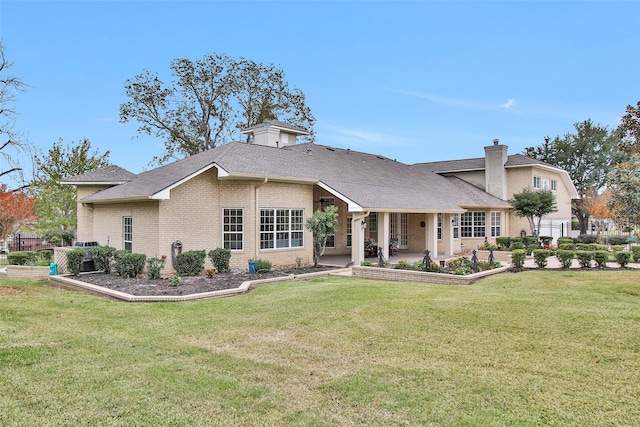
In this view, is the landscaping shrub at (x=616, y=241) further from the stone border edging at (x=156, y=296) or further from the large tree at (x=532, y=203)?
the stone border edging at (x=156, y=296)

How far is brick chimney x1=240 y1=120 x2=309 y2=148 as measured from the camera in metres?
25.3

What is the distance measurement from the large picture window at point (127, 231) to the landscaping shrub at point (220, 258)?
4000 millimetres

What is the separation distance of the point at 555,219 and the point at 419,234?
48.9ft

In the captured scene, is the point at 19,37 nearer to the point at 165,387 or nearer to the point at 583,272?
the point at 165,387

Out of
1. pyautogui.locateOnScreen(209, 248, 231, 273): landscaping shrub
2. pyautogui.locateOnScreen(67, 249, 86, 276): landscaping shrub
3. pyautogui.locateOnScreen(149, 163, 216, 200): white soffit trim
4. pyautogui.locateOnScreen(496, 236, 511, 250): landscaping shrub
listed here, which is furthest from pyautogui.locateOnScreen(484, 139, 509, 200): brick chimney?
pyautogui.locateOnScreen(67, 249, 86, 276): landscaping shrub

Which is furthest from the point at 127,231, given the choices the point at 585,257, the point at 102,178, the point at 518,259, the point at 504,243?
the point at 504,243

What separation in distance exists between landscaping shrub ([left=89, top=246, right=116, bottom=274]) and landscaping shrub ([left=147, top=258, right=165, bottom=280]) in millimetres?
2457

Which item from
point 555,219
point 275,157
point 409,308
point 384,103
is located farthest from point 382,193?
point 555,219

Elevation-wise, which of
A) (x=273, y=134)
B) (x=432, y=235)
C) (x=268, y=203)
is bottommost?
(x=432, y=235)

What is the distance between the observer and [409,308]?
9.35 metres

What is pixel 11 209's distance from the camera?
77.6ft

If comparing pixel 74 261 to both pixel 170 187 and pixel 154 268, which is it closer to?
pixel 154 268

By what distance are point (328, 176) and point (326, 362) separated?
14368mm

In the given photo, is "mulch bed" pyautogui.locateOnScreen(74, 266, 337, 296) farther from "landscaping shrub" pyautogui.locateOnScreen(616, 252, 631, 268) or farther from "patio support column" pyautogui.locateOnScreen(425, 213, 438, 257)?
"landscaping shrub" pyautogui.locateOnScreen(616, 252, 631, 268)
